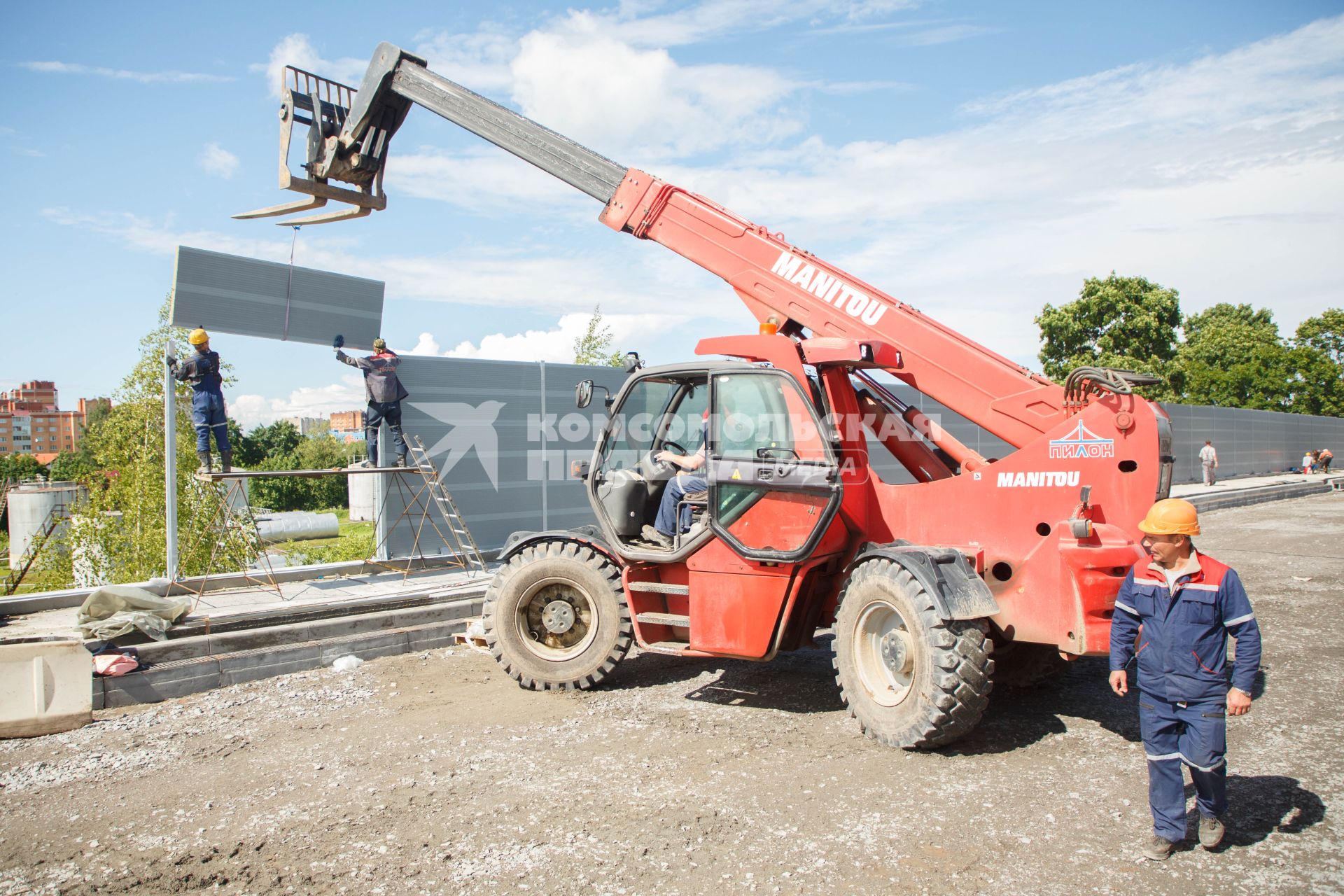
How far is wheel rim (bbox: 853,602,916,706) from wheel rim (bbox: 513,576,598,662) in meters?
2.12

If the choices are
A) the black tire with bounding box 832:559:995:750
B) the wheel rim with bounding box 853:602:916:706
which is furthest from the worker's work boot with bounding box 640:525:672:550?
the wheel rim with bounding box 853:602:916:706

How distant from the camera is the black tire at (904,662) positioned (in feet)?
15.6

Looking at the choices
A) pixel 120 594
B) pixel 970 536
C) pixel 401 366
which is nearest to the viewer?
pixel 970 536

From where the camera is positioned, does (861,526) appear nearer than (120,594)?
Yes

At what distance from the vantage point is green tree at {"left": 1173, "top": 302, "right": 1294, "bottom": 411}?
50969mm

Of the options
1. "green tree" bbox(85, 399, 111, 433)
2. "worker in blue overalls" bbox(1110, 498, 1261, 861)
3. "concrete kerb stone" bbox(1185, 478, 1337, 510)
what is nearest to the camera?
"worker in blue overalls" bbox(1110, 498, 1261, 861)

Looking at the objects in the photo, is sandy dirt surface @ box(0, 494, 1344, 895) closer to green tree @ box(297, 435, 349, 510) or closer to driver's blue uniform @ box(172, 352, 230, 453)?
driver's blue uniform @ box(172, 352, 230, 453)

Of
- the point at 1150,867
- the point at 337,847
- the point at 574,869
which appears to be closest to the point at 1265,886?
the point at 1150,867

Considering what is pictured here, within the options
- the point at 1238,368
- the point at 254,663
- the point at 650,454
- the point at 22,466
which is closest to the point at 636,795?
the point at 650,454

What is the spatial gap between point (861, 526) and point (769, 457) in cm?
81

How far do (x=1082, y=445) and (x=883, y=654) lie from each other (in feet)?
5.62

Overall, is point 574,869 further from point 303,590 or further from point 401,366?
point 401,366

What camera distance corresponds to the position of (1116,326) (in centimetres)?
3875

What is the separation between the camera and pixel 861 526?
19.2 feet
